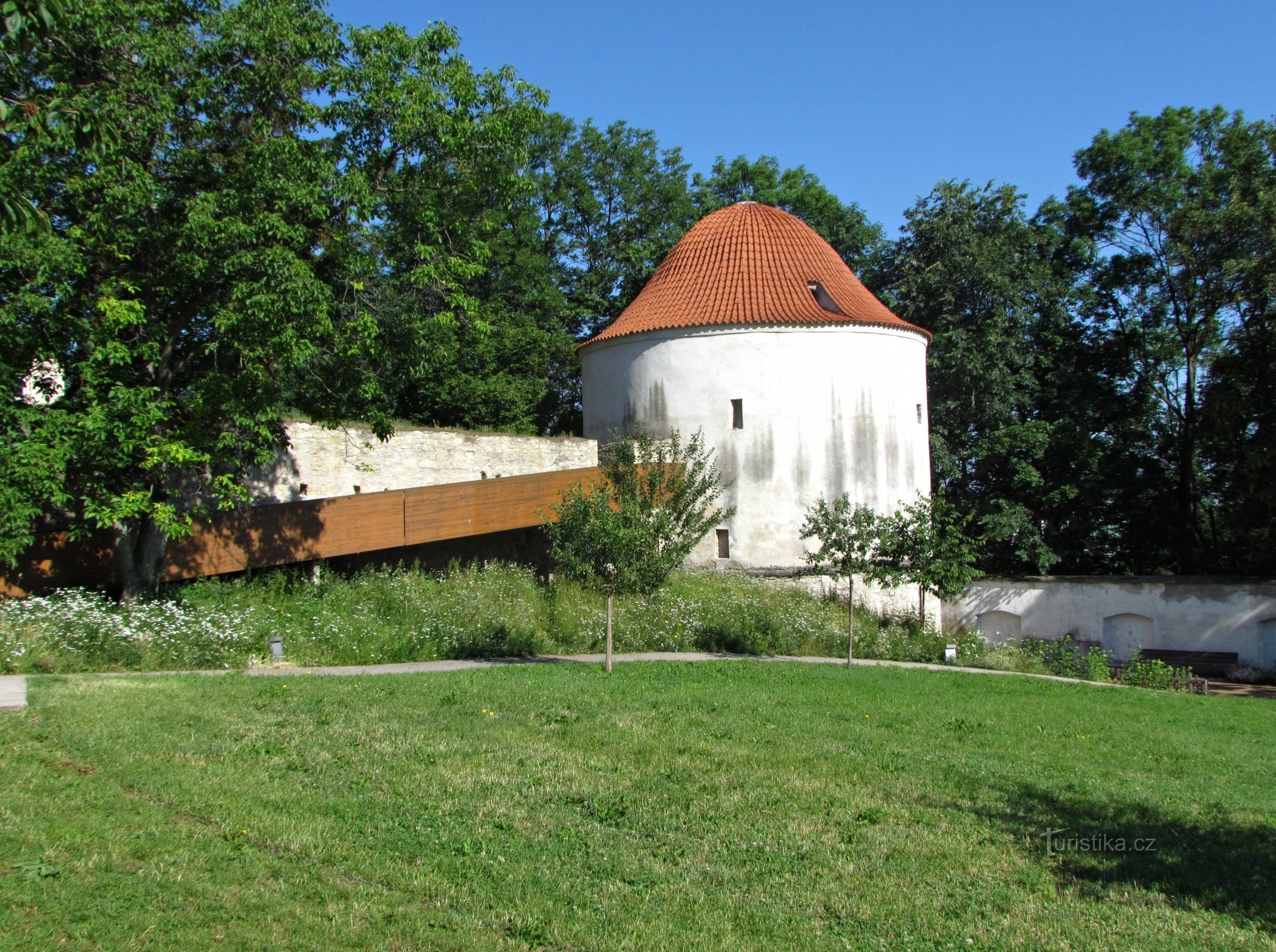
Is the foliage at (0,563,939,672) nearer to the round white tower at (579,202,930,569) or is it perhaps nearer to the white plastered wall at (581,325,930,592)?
the white plastered wall at (581,325,930,592)

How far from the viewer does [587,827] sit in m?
6.07

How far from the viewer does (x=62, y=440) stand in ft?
37.1

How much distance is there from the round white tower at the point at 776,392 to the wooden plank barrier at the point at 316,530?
4942 millimetres

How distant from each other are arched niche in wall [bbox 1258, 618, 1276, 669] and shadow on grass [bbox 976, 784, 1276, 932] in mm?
19388

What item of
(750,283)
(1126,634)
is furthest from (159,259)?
(1126,634)

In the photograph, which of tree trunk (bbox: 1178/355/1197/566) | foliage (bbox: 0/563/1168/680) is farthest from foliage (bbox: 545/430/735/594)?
tree trunk (bbox: 1178/355/1197/566)

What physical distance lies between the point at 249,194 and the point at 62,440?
349cm

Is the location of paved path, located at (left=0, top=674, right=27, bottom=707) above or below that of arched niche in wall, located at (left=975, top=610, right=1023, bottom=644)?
above

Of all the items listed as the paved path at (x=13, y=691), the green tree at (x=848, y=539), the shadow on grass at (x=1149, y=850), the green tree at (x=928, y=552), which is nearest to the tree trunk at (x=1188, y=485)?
the green tree at (x=928, y=552)

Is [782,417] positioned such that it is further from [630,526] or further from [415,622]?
[415,622]

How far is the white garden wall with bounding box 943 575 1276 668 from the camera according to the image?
23672 millimetres

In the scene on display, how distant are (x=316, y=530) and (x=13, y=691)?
778 cm

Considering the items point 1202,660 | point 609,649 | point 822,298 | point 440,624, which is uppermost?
point 822,298

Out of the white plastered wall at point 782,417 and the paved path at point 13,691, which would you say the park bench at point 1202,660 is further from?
the paved path at point 13,691
